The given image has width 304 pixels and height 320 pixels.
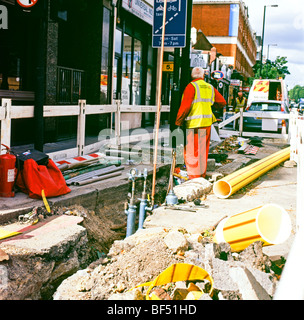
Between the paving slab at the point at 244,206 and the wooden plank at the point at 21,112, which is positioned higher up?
the wooden plank at the point at 21,112

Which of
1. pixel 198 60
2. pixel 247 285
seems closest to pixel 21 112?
pixel 247 285

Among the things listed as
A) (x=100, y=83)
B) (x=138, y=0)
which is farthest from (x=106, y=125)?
(x=138, y=0)

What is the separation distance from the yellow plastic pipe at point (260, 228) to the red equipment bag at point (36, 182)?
85.9 inches

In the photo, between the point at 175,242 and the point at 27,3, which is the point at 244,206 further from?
the point at 27,3

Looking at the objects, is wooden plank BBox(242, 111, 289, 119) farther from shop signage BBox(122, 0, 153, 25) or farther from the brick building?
the brick building

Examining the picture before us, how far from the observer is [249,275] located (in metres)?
3.21

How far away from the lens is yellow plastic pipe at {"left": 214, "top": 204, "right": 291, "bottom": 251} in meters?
3.92

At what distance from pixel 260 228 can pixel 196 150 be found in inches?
160

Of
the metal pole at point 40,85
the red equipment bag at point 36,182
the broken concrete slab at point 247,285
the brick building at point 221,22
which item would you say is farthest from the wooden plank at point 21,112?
the brick building at point 221,22

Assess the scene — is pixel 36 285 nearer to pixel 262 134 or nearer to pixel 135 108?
pixel 135 108

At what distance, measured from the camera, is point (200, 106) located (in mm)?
7879

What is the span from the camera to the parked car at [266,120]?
17.1 metres

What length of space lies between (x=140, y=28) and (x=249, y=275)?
14697 millimetres

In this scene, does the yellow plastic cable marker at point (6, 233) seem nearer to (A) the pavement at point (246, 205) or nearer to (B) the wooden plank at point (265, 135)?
(A) the pavement at point (246, 205)
